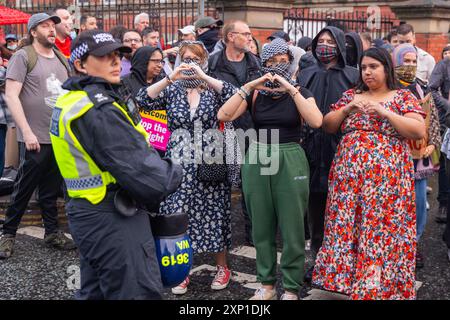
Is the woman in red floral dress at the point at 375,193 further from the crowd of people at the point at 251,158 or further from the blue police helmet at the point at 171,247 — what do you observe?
the blue police helmet at the point at 171,247

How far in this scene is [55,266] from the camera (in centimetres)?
540

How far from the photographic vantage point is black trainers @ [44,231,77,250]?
585cm

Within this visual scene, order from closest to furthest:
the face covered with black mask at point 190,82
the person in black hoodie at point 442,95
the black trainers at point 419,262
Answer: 1. the face covered with black mask at point 190,82
2. the black trainers at point 419,262
3. the person in black hoodie at point 442,95

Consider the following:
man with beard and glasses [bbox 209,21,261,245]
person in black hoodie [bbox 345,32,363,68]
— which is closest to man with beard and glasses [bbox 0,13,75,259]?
man with beard and glasses [bbox 209,21,261,245]

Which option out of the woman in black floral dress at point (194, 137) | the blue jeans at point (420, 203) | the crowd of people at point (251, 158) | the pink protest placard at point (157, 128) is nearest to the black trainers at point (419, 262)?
the crowd of people at point (251, 158)

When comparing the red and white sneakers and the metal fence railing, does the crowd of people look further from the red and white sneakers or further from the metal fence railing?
the metal fence railing

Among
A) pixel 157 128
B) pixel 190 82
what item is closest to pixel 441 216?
pixel 157 128

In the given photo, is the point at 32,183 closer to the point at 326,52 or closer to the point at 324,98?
the point at 324,98

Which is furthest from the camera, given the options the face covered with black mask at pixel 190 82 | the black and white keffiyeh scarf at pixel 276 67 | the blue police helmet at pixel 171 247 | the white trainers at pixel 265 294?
the face covered with black mask at pixel 190 82

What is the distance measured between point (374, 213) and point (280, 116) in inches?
37.8

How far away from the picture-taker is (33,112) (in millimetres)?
5723

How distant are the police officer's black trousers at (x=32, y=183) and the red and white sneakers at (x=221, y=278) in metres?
1.88

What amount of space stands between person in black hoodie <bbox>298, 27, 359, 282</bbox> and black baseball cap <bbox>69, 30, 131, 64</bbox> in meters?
2.11

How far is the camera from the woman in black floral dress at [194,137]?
15.7ft
